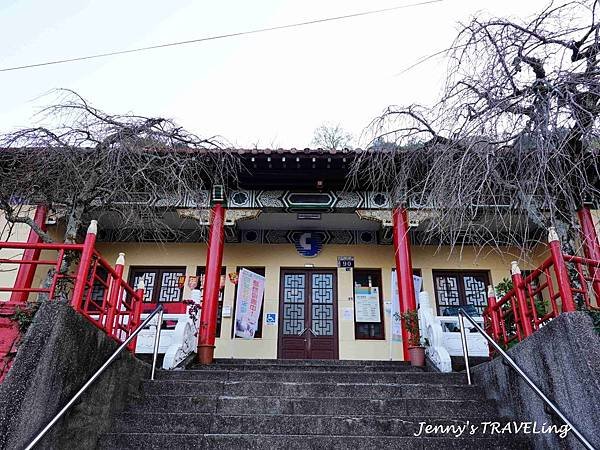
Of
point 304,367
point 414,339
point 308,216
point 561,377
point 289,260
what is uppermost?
point 308,216

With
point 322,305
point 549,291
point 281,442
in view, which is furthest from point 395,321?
point 281,442

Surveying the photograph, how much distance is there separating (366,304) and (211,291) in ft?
11.3

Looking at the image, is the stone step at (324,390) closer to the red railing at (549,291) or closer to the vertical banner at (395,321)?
the red railing at (549,291)

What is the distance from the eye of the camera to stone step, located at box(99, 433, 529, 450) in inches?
150

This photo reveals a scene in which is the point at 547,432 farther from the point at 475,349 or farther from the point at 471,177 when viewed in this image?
the point at 475,349

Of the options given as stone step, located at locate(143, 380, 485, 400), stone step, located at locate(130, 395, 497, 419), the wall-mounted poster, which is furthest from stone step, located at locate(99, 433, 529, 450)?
the wall-mounted poster

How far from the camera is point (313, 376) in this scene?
538 cm

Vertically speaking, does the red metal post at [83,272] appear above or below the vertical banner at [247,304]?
below

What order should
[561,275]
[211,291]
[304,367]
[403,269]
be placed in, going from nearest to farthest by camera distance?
1. [561,275]
2. [304,367]
3. [211,291]
4. [403,269]

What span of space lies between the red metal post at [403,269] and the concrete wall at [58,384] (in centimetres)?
438

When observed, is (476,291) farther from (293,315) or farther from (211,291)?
(211,291)

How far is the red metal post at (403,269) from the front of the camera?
23.7ft

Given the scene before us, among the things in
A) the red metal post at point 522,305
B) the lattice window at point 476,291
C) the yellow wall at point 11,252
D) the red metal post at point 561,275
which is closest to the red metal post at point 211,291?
the yellow wall at point 11,252
